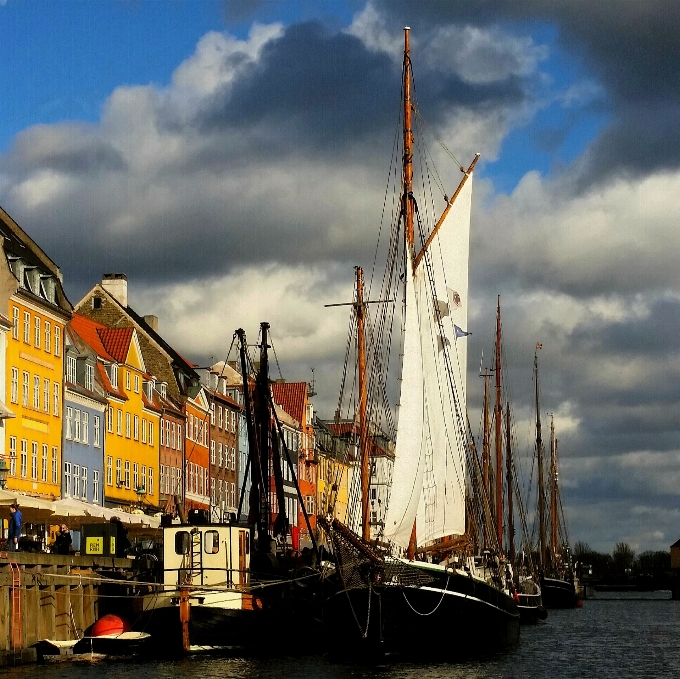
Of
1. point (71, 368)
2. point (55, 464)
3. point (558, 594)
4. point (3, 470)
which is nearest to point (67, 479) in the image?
point (55, 464)

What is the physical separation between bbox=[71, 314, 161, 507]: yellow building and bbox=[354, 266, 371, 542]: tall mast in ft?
88.1

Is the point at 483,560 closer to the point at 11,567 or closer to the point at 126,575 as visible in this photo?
the point at 126,575

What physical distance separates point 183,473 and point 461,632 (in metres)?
62.0

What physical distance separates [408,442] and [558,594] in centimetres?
7946

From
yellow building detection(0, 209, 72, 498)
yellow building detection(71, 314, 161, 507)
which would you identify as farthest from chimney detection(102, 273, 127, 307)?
yellow building detection(0, 209, 72, 498)

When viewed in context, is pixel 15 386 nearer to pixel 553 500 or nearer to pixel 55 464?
pixel 55 464

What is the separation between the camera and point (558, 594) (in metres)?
128

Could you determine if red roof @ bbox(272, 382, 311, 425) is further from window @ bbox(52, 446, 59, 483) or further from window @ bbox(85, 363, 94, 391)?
window @ bbox(52, 446, 59, 483)

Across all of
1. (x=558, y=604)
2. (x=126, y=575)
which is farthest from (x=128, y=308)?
(x=126, y=575)

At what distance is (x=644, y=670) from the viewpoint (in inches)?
2099

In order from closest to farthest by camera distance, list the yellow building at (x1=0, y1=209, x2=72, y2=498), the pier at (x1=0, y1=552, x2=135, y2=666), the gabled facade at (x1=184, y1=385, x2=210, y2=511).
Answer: the pier at (x1=0, y1=552, x2=135, y2=666)
the yellow building at (x1=0, y1=209, x2=72, y2=498)
the gabled facade at (x1=184, y1=385, x2=210, y2=511)

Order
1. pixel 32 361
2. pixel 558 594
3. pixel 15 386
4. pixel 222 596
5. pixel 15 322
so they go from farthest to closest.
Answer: pixel 558 594, pixel 32 361, pixel 15 322, pixel 15 386, pixel 222 596

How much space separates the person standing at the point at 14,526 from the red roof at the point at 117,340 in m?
46.7

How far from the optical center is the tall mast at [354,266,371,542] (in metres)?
59.2
